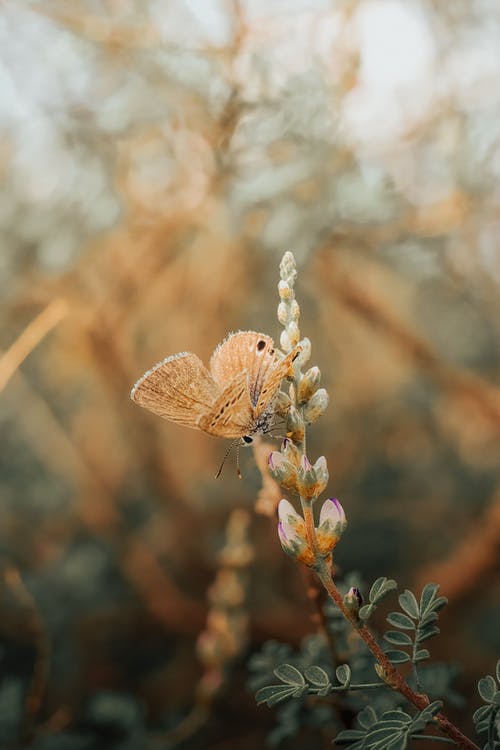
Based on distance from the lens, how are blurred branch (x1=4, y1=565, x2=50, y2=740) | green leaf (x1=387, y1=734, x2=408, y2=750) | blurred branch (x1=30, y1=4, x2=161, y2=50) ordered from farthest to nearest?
blurred branch (x1=30, y1=4, x2=161, y2=50), blurred branch (x1=4, y1=565, x2=50, y2=740), green leaf (x1=387, y1=734, x2=408, y2=750)

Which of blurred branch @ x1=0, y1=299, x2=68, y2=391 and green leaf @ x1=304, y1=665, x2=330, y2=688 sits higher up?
blurred branch @ x1=0, y1=299, x2=68, y2=391

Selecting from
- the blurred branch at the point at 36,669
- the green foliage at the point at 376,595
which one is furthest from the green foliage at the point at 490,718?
the blurred branch at the point at 36,669

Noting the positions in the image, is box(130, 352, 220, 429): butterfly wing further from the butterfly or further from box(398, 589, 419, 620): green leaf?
box(398, 589, 419, 620): green leaf

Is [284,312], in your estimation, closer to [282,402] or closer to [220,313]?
[282,402]

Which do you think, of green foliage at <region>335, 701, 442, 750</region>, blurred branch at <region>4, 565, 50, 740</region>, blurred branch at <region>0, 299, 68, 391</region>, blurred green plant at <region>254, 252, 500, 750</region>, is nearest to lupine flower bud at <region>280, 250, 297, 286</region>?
blurred green plant at <region>254, 252, 500, 750</region>

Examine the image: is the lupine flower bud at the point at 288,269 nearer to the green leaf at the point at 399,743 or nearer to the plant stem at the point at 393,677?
the plant stem at the point at 393,677

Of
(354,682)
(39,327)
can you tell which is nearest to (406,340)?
(39,327)
